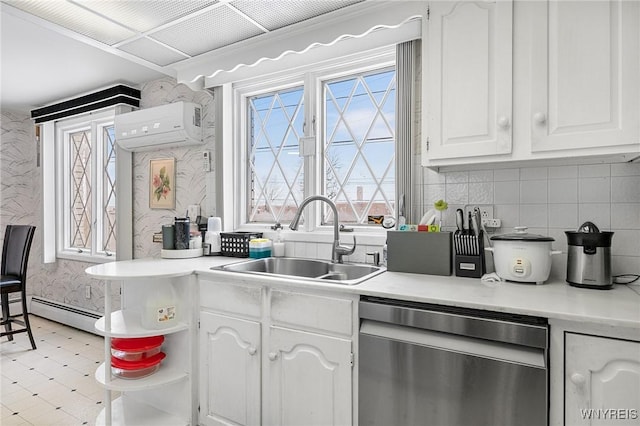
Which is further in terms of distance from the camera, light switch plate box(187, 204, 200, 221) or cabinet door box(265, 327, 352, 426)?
light switch plate box(187, 204, 200, 221)

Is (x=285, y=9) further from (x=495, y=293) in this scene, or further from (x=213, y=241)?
(x=495, y=293)

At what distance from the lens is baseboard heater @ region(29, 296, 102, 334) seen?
11.5 feet

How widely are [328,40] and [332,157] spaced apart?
2.34 feet

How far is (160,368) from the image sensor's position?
2.00 meters

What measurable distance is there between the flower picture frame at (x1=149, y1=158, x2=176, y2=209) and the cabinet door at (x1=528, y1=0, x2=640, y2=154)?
8.59 feet

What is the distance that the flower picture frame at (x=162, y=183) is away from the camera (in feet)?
9.91

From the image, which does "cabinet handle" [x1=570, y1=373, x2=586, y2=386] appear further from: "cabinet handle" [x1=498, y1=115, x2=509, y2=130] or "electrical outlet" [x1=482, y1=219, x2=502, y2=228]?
"cabinet handle" [x1=498, y1=115, x2=509, y2=130]

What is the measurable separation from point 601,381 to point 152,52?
9.33 feet

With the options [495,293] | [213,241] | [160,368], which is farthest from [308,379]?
[213,241]

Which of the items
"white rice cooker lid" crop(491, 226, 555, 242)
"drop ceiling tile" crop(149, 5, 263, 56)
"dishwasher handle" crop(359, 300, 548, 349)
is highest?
"drop ceiling tile" crop(149, 5, 263, 56)

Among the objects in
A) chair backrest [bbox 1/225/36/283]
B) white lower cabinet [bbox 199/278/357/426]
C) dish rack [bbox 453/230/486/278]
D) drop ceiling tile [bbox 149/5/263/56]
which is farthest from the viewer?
chair backrest [bbox 1/225/36/283]

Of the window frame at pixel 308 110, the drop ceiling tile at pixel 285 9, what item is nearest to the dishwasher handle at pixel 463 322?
the window frame at pixel 308 110

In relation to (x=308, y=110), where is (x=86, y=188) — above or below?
below

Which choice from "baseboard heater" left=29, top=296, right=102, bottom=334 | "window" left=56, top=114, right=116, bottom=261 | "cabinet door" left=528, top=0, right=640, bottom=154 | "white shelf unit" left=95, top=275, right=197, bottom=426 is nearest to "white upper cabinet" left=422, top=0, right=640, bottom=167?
"cabinet door" left=528, top=0, right=640, bottom=154
